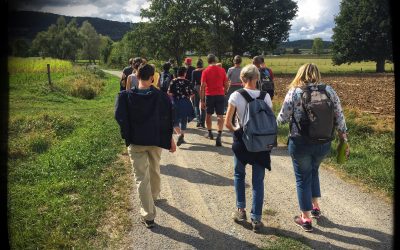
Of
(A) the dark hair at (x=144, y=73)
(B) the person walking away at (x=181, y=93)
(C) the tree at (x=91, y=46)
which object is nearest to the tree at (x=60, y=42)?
(C) the tree at (x=91, y=46)

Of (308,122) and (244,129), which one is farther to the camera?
(244,129)

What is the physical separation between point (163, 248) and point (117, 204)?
1550 mm

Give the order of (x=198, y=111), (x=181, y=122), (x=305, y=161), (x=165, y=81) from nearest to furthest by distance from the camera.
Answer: (x=305, y=161) → (x=181, y=122) → (x=165, y=81) → (x=198, y=111)

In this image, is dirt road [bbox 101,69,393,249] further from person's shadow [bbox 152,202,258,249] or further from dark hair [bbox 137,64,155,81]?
dark hair [bbox 137,64,155,81]

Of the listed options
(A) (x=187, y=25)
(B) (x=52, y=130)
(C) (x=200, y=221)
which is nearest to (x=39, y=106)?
(B) (x=52, y=130)

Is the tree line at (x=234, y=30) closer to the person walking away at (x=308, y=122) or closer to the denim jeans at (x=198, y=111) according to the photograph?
the denim jeans at (x=198, y=111)

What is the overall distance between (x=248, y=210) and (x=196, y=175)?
Result: 1.80 metres

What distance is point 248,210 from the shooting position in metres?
5.50

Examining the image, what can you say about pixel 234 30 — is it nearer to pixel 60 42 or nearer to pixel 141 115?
pixel 60 42

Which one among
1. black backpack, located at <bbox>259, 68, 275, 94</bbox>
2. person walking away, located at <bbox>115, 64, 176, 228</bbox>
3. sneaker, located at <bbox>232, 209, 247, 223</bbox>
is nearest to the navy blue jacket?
person walking away, located at <bbox>115, 64, 176, 228</bbox>

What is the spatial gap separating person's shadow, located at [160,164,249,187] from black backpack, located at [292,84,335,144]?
2.29 metres

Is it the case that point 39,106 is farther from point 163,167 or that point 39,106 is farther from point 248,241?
point 248,241

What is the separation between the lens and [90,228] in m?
4.87

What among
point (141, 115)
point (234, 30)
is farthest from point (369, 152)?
point (234, 30)
